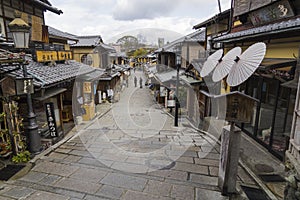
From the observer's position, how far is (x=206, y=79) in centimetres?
1335

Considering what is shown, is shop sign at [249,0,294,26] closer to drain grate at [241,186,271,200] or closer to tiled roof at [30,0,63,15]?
drain grate at [241,186,271,200]

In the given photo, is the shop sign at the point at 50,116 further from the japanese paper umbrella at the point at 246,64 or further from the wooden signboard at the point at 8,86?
the japanese paper umbrella at the point at 246,64

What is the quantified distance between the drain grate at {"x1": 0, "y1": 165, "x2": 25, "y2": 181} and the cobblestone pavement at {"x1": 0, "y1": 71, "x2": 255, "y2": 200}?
1.28 ft

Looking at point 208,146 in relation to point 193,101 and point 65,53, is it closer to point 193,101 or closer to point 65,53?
point 193,101

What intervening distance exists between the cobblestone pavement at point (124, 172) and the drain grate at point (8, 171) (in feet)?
1.28

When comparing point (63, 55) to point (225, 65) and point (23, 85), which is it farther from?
point (225, 65)

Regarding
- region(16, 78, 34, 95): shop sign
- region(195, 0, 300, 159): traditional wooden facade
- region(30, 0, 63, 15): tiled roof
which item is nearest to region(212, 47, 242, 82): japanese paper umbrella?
region(195, 0, 300, 159): traditional wooden facade

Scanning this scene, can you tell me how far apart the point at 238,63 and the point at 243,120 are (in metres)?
1.59

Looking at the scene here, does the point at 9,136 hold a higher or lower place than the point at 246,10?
lower

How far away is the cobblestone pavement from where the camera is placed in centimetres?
532

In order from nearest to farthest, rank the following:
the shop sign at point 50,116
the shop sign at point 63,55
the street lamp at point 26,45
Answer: the street lamp at point 26,45 < the shop sign at point 50,116 < the shop sign at point 63,55

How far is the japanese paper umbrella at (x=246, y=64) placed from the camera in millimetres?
4477

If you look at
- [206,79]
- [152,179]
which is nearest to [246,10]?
[206,79]

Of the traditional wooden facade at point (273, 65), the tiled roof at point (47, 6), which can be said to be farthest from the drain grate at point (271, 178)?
the tiled roof at point (47, 6)
